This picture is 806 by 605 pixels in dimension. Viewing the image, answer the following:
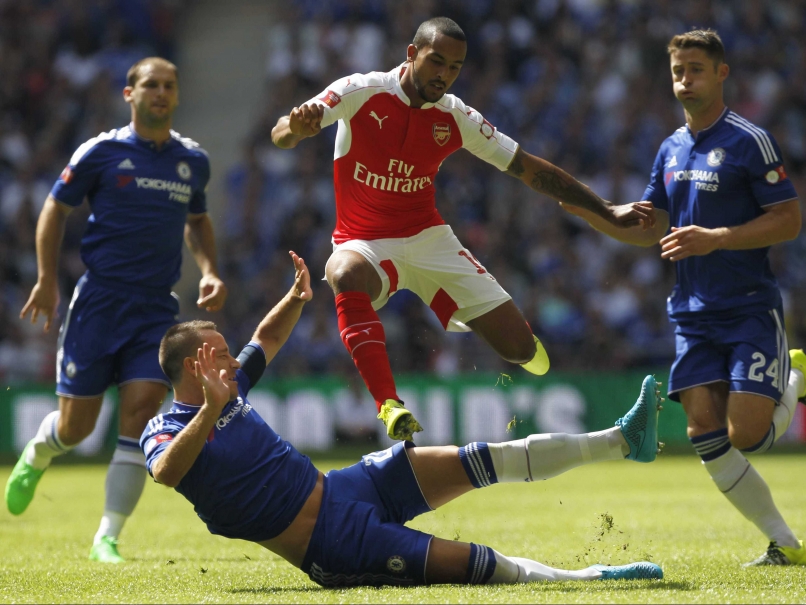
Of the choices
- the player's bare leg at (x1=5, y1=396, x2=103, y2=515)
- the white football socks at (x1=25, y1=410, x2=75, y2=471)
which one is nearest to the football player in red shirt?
the player's bare leg at (x1=5, y1=396, x2=103, y2=515)

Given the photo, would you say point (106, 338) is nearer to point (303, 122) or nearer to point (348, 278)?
point (348, 278)

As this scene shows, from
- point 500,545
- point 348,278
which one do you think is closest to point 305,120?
point 348,278

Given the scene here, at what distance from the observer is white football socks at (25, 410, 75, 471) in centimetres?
→ 731

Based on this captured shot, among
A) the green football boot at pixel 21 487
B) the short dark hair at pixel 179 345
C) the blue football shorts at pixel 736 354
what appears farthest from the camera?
the green football boot at pixel 21 487

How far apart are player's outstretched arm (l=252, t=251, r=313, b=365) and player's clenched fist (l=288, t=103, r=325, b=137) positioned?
657 millimetres

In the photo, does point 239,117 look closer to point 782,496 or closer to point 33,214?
point 33,214

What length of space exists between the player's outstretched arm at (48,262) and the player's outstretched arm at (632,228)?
3352 millimetres

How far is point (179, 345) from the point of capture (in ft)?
16.5

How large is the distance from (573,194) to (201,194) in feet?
9.06

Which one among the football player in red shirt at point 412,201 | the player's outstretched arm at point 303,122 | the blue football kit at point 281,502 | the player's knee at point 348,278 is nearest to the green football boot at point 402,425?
the blue football kit at point 281,502

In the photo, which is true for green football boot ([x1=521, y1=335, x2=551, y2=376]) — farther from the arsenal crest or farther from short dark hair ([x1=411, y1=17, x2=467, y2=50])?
short dark hair ([x1=411, y1=17, x2=467, y2=50])

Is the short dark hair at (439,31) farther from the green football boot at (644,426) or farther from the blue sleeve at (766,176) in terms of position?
the green football boot at (644,426)

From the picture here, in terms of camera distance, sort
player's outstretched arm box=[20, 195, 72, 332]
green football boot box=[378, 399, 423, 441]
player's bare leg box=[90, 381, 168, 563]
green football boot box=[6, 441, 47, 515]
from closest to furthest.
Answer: green football boot box=[378, 399, 423, 441], player's bare leg box=[90, 381, 168, 563], player's outstretched arm box=[20, 195, 72, 332], green football boot box=[6, 441, 47, 515]

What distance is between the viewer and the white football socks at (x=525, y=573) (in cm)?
498
